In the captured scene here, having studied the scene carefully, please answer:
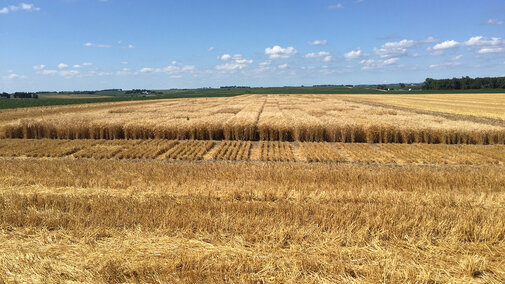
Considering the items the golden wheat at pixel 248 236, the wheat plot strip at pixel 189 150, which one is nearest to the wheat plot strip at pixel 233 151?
the wheat plot strip at pixel 189 150

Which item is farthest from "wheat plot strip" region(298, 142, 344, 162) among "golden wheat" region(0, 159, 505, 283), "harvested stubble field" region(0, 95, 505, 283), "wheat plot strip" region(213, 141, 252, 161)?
"golden wheat" region(0, 159, 505, 283)

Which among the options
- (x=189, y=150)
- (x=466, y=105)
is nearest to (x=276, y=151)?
(x=189, y=150)

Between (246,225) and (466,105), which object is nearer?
(246,225)

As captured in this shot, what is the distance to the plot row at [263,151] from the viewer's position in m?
15.3

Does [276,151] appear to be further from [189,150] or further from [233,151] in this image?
[189,150]

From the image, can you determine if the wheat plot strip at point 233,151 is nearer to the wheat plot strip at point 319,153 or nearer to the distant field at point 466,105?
the wheat plot strip at point 319,153

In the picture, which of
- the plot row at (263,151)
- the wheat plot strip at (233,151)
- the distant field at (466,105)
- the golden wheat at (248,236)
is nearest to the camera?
the golden wheat at (248,236)

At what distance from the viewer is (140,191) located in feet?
25.6

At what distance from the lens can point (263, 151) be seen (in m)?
17.5

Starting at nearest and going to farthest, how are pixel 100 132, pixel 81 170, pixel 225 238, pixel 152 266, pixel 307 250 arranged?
1. pixel 152 266
2. pixel 307 250
3. pixel 225 238
4. pixel 81 170
5. pixel 100 132

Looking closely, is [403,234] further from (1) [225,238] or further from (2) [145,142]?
(2) [145,142]

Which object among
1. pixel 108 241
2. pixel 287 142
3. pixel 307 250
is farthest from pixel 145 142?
pixel 307 250

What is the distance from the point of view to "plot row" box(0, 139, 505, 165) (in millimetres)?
15289

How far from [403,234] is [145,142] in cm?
1816
